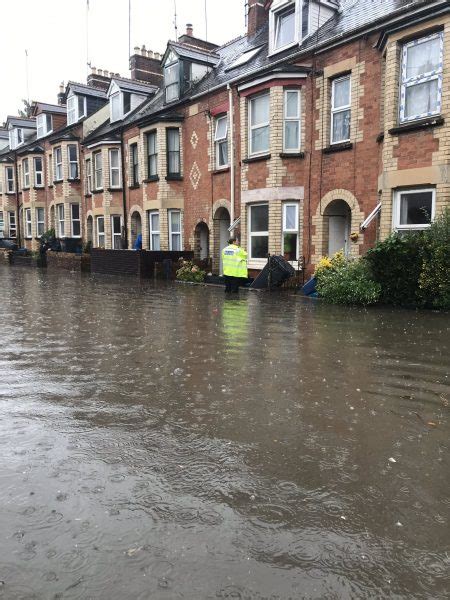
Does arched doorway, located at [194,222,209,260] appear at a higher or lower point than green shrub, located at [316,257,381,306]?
higher

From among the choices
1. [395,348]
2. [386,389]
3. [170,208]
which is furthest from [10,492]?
[170,208]

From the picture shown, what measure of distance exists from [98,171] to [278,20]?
44.4 ft

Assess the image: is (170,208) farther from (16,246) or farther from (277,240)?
(16,246)

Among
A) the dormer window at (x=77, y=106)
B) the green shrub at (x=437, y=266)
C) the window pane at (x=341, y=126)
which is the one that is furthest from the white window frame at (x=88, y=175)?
the green shrub at (x=437, y=266)

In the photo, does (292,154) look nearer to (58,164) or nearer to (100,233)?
(100,233)

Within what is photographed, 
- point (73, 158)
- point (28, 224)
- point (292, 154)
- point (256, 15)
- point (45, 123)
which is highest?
point (256, 15)

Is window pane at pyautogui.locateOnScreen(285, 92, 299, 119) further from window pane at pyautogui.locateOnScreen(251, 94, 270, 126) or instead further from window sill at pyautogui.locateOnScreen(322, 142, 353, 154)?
window sill at pyautogui.locateOnScreen(322, 142, 353, 154)

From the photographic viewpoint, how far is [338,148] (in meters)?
14.7

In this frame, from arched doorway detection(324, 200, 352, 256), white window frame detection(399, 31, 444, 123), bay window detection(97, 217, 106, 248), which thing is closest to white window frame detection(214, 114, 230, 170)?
arched doorway detection(324, 200, 352, 256)

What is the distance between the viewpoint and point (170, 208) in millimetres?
21906

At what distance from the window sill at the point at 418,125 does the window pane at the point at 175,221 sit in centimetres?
1146

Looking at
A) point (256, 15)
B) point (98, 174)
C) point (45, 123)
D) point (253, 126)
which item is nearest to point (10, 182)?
point (45, 123)

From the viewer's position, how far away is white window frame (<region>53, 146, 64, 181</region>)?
102 ft

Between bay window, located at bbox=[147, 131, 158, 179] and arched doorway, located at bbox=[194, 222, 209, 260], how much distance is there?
333 cm
